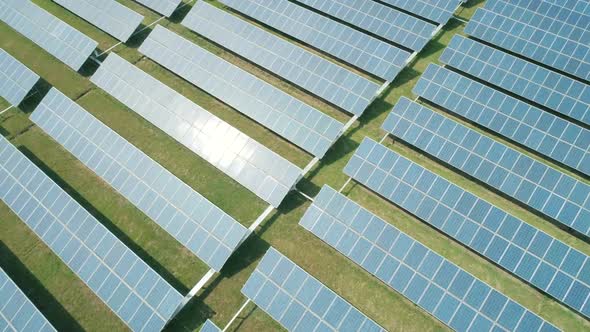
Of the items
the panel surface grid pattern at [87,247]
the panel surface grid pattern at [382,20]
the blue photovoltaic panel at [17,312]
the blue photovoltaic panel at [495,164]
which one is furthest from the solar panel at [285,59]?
the blue photovoltaic panel at [17,312]

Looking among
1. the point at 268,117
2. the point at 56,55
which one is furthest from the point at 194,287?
the point at 56,55

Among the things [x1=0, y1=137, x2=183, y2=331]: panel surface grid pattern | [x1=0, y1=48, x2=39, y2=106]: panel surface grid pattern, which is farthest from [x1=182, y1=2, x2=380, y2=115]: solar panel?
[x1=0, y1=137, x2=183, y2=331]: panel surface grid pattern

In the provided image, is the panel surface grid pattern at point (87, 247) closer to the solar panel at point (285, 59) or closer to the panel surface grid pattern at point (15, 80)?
the panel surface grid pattern at point (15, 80)

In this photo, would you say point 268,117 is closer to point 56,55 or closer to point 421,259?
point 421,259

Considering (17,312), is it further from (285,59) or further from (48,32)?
(48,32)

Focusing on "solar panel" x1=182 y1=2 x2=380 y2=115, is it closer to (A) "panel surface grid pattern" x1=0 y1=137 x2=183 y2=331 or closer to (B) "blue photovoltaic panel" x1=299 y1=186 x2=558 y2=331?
(B) "blue photovoltaic panel" x1=299 y1=186 x2=558 y2=331
